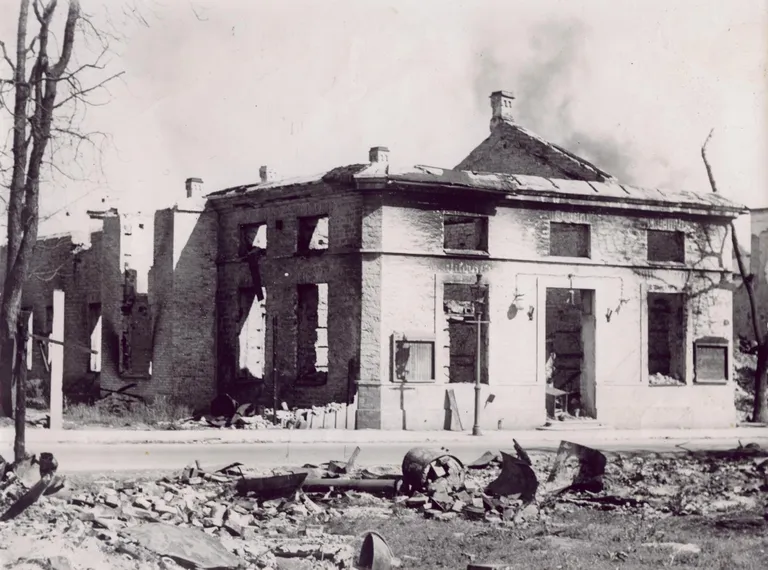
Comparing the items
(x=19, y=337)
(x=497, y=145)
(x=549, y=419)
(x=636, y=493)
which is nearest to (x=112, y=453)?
(x=19, y=337)

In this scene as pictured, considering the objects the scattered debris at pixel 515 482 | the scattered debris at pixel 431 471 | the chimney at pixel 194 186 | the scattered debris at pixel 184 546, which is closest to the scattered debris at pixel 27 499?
the scattered debris at pixel 184 546

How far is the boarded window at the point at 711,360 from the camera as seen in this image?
28234 millimetres

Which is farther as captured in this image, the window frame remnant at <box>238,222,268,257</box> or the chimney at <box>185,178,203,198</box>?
the chimney at <box>185,178,203,198</box>

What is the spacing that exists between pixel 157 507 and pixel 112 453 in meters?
6.48

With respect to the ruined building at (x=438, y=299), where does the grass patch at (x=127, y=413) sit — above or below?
below

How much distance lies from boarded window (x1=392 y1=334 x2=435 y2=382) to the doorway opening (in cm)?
374

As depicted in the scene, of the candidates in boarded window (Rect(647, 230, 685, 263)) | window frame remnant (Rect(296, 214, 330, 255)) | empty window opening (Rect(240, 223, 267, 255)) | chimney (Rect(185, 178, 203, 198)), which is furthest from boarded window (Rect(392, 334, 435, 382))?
chimney (Rect(185, 178, 203, 198))

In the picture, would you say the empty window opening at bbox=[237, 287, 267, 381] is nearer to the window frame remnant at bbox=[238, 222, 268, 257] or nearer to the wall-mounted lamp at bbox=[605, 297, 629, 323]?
the window frame remnant at bbox=[238, 222, 268, 257]

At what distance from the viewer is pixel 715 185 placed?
2900 cm

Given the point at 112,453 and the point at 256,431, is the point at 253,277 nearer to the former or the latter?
the point at 256,431

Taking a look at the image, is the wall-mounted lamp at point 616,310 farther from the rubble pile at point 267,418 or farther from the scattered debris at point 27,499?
the scattered debris at point 27,499

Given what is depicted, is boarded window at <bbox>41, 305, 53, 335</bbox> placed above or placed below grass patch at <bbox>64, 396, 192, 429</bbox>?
above

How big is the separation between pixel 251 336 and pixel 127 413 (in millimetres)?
4078

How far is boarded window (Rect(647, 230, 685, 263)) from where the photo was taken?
28.3 meters
